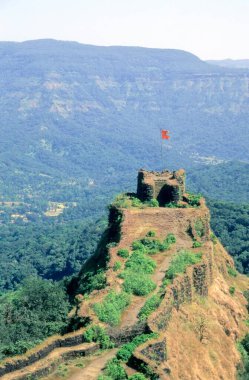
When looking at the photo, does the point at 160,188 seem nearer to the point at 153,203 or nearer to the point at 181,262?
the point at 153,203

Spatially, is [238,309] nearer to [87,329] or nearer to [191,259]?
[191,259]

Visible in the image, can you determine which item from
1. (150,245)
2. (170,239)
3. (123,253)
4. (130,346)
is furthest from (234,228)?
(130,346)

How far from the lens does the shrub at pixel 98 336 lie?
3097cm

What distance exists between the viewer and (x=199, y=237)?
48.5 metres

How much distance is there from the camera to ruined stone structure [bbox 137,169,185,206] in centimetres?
5325

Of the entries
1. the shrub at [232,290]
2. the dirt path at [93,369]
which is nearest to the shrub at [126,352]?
the dirt path at [93,369]

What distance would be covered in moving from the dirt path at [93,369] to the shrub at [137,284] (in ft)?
25.5

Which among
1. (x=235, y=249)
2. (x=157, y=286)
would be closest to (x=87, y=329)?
(x=157, y=286)

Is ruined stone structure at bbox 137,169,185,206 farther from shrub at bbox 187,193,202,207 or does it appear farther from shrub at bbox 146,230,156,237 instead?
shrub at bbox 146,230,156,237

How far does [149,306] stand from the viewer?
35.1 m

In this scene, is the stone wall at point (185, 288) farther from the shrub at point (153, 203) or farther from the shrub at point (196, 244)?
the shrub at point (153, 203)

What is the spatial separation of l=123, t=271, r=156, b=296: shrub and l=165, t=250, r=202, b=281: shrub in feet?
4.30

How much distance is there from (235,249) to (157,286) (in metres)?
60.1

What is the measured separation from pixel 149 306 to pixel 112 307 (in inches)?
73.2
